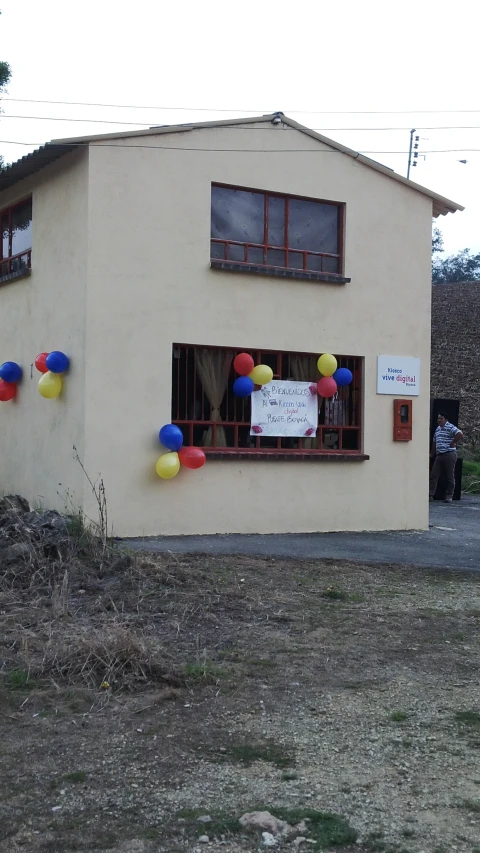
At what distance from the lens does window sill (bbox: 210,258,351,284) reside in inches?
497

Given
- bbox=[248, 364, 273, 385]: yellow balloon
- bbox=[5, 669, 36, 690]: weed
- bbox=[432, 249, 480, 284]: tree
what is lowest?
bbox=[5, 669, 36, 690]: weed

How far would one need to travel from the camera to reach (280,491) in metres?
13.0

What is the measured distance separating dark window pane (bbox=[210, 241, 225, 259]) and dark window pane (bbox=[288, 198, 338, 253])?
3.66 feet

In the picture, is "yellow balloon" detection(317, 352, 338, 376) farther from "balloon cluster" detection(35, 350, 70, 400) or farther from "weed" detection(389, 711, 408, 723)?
"weed" detection(389, 711, 408, 723)

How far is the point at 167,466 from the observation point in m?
11.8

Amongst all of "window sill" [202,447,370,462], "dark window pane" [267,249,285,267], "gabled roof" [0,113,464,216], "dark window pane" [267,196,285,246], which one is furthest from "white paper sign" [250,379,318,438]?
"gabled roof" [0,113,464,216]

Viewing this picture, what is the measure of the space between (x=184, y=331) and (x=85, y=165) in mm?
2456

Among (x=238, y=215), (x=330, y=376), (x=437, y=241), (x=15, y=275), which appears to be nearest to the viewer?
(x=238, y=215)

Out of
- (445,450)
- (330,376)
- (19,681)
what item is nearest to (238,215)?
(330,376)

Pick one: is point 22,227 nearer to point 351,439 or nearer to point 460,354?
point 351,439

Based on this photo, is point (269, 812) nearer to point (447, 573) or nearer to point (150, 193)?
point (447, 573)

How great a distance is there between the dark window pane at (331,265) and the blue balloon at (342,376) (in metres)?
1.50

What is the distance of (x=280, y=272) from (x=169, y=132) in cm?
240

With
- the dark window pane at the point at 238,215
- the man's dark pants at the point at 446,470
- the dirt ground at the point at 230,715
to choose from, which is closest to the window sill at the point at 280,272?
the dark window pane at the point at 238,215
